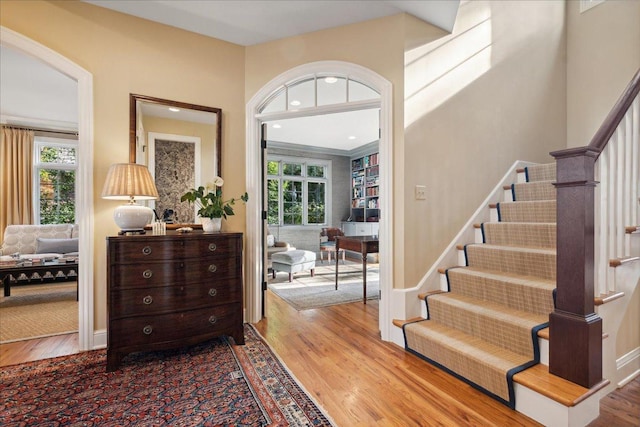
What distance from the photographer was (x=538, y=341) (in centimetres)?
176

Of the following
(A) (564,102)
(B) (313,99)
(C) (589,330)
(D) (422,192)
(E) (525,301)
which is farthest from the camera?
(A) (564,102)

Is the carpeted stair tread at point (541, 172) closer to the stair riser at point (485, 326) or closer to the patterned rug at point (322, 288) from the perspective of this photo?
the stair riser at point (485, 326)

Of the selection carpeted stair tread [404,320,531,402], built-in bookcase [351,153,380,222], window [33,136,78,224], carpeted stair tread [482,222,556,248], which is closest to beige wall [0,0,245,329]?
carpeted stair tread [404,320,531,402]

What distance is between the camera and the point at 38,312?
331 cm

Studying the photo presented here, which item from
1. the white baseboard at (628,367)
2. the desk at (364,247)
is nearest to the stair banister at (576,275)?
the white baseboard at (628,367)

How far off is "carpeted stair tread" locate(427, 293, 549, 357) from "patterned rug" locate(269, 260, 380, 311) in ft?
5.03

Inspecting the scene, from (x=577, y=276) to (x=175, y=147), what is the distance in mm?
3081

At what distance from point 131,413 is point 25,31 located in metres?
2.75

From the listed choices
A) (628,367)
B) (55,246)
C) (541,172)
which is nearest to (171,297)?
(628,367)

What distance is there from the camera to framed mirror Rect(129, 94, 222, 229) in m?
2.60

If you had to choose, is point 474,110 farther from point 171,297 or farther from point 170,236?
point 171,297

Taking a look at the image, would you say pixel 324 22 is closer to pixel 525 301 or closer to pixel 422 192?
pixel 422 192

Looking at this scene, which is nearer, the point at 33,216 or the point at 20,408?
the point at 20,408

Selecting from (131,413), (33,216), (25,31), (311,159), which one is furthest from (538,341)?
(33,216)
